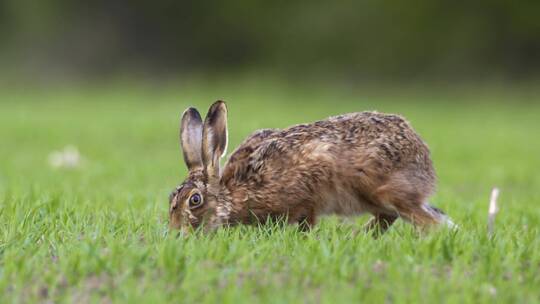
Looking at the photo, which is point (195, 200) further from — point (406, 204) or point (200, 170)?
point (406, 204)

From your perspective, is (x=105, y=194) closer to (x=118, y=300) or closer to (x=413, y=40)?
(x=118, y=300)

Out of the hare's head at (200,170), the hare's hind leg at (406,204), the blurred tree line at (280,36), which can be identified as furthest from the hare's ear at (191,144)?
the blurred tree line at (280,36)

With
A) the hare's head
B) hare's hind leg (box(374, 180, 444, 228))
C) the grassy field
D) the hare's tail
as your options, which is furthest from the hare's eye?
the hare's tail

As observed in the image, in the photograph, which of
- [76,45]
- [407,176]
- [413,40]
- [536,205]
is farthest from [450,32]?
[407,176]

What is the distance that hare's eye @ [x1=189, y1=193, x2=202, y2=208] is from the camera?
20.6 feet

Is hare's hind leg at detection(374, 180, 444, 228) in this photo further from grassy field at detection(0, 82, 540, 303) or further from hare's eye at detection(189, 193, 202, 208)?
hare's eye at detection(189, 193, 202, 208)

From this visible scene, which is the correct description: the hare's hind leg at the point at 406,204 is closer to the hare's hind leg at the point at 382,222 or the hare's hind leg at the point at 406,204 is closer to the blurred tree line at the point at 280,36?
the hare's hind leg at the point at 382,222

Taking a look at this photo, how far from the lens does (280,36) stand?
33.1 meters

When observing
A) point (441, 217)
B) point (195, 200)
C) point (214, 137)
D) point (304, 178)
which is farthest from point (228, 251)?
point (441, 217)

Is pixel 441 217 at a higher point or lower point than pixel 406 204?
lower

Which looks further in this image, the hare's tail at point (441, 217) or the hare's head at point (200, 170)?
the hare's tail at point (441, 217)

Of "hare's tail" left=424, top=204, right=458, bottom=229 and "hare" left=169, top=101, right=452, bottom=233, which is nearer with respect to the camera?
"hare" left=169, top=101, right=452, bottom=233

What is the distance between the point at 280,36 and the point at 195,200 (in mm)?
27107

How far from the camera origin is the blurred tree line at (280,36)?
2980 cm
